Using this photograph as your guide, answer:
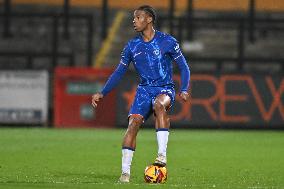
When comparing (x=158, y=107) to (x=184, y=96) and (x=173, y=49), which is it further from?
(x=173, y=49)

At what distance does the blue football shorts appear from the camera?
10.4 metres

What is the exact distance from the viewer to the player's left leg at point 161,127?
10211 millimetres

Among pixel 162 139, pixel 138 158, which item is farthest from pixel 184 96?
pixel 138 158

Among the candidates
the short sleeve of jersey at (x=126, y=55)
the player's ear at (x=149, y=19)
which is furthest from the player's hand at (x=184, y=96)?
the player's ear at (x=149, y=19)

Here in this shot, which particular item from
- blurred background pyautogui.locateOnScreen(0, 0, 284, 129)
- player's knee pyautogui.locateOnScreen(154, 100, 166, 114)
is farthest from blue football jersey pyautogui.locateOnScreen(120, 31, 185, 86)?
blurred background pyautogui.locateOnScreen(0, 0, 284, 129)

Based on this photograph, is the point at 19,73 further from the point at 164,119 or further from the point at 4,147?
the point at 164,119

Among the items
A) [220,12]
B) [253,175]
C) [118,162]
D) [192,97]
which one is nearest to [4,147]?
[118,162]

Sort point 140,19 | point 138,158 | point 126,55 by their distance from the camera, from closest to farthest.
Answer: point 140,19 → point 126,55 → point 138,158

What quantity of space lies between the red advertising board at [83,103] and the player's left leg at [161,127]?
13253mm

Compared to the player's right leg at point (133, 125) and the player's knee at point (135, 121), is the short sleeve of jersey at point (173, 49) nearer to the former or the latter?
the player's right leg at point (133, 125)

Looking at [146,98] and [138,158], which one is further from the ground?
[146,98]

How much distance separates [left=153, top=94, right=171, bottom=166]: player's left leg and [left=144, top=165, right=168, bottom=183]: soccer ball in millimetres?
A: 83

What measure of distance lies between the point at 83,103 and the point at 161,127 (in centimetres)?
1347

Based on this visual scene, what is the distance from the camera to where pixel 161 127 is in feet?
33.6
